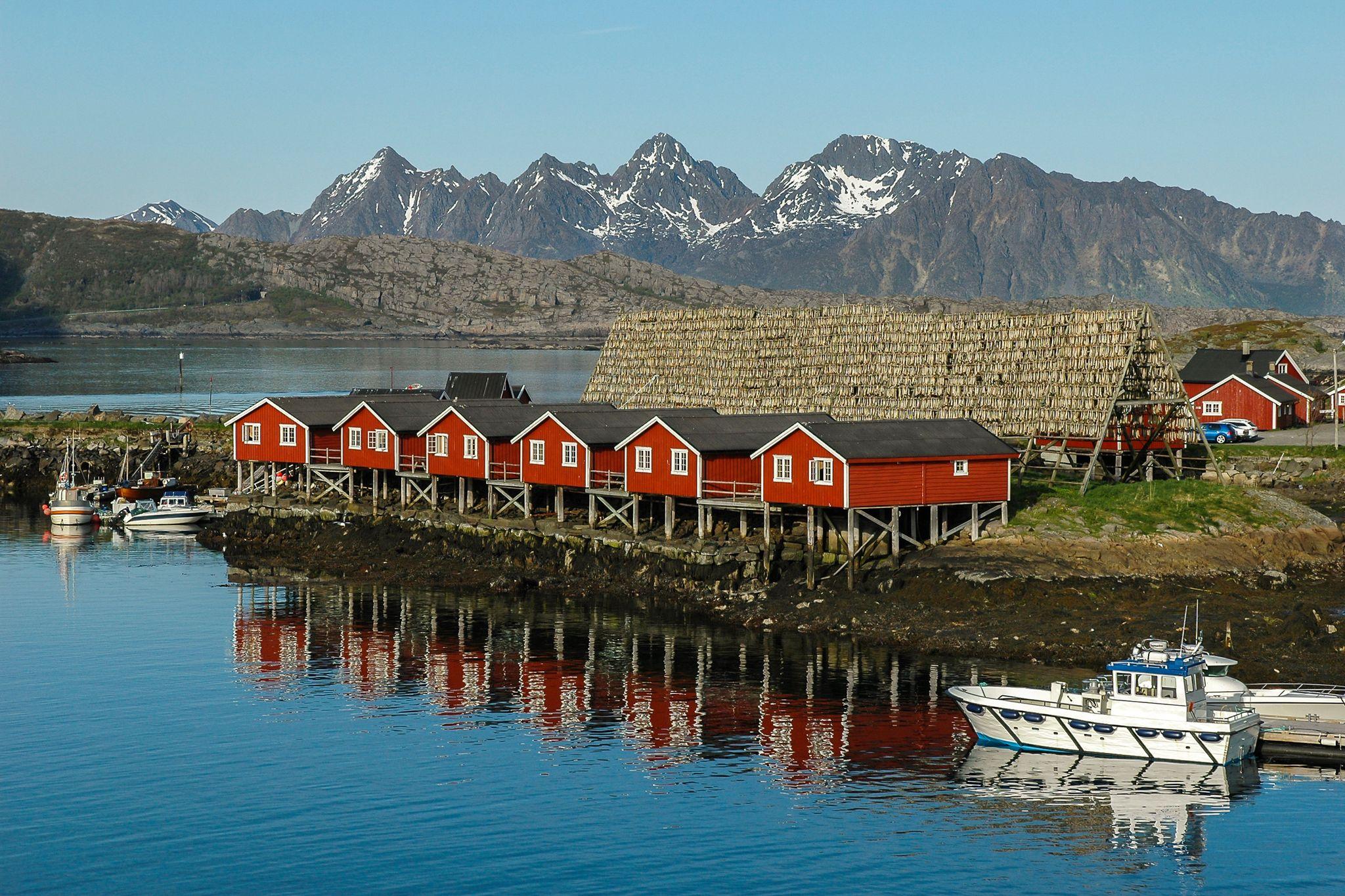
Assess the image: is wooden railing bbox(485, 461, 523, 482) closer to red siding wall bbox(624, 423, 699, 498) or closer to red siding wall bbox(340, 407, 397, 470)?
red siding wall bbox(340, 407, 397, 470)

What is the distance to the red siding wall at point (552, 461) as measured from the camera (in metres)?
68.3

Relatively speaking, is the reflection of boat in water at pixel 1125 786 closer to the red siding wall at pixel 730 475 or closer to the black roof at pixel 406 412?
the red siding wall at pixel 730 475

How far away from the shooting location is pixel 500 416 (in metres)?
75.8

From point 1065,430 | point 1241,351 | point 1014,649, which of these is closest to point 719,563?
point 1014,649

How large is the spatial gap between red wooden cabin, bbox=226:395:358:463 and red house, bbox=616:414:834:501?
24073mm

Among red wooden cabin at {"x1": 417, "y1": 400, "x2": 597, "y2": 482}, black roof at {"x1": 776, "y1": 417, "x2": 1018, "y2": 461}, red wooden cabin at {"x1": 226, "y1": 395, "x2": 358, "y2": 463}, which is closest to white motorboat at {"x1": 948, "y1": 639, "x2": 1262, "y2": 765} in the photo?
black roof at {"x1": 776, "y1": 417, "x2": 1018, "y2": 461}

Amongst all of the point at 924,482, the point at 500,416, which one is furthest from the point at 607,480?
the point at 924,482

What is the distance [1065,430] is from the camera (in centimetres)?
7050

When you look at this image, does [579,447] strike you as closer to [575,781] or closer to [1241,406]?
[575,781]

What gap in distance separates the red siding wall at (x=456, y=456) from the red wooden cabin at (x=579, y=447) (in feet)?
8.21

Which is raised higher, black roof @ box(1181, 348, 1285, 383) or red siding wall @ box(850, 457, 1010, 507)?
black roof @ box(1181, 348, 1285, 383)

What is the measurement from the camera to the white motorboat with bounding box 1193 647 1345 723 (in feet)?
129

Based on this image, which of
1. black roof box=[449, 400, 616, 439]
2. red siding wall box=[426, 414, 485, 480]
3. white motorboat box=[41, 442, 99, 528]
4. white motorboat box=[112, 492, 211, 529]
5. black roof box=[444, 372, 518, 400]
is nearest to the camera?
black roof box=[449, 400, 616, 439]

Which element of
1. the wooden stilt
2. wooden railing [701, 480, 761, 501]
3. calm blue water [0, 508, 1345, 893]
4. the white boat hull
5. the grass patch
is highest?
wooden railing [701, 480, 761, 501]
